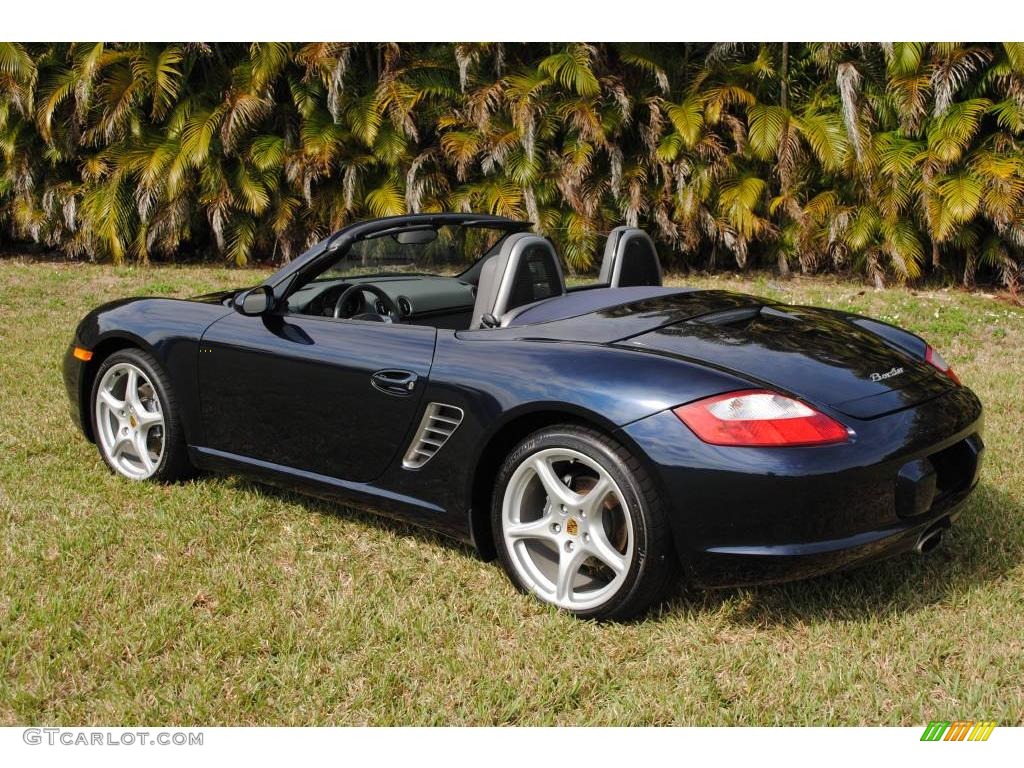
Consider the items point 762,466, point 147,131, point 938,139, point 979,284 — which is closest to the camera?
point 762,466

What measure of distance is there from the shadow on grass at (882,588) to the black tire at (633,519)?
9.7 inches

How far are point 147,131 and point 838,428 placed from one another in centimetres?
1270

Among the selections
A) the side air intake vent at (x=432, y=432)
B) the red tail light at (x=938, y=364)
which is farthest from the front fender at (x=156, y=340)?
the red tail light at (x=938, y=364)

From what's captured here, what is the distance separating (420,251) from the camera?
4.38 metres

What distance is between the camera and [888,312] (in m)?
9.38

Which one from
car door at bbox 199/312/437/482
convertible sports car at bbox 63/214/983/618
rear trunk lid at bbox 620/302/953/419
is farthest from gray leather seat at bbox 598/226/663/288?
car door at bbox 199/312/437/482

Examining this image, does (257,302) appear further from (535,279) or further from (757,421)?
(757,421)

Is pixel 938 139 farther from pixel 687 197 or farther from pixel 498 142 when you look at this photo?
pixel 498 142

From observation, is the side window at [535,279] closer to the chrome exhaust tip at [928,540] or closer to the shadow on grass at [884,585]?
the shadow on grass at [884,585]

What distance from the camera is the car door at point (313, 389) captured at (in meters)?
3.62

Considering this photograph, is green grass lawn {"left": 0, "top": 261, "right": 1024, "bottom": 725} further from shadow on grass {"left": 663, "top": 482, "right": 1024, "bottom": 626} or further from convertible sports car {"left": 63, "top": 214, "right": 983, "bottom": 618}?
convertible sports car {"left": 63, "top": 214, "right": 983, "bottom": 618}

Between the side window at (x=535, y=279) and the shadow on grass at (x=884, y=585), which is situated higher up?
the side window at (x=535, y=279)

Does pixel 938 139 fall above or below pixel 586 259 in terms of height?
above
